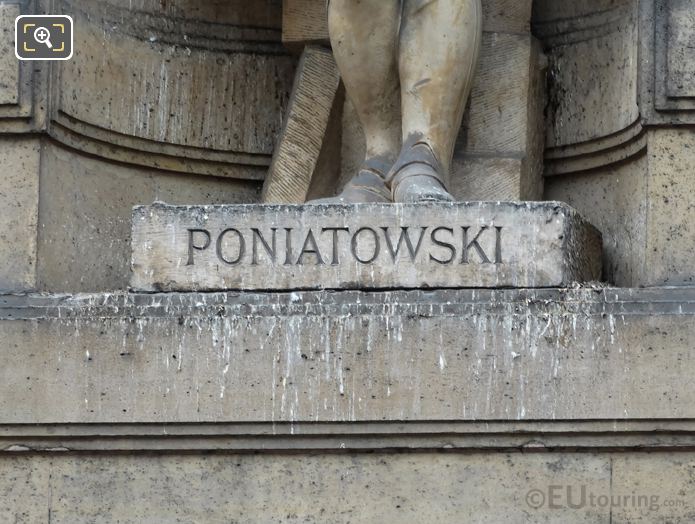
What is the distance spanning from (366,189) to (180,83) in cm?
137

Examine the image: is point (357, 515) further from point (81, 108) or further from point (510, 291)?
Answer: point (81, 108)

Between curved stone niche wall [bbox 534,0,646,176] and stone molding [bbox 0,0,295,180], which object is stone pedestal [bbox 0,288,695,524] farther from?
stone molding [bbox 0,0,295,180]

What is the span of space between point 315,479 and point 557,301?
1.11m

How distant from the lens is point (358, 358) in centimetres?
873

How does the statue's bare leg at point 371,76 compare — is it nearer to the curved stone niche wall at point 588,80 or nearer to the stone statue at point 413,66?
the stone statue at point 413,66

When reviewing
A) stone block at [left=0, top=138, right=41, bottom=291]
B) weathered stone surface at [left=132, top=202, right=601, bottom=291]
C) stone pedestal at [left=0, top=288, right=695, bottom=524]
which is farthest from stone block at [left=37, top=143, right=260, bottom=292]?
stone pedestal at [left=0, top=288, right=695, bottom=524]

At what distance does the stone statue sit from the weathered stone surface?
14.3 inches

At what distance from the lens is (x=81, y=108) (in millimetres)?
9969

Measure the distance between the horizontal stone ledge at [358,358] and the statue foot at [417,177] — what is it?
0.44 metres

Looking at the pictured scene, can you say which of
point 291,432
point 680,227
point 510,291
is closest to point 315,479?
point 291,432

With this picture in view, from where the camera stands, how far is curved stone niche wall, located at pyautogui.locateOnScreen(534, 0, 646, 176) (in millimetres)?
9883

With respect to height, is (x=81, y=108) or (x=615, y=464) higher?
(x=81, y=108)

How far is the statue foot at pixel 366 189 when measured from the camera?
947 centimetres

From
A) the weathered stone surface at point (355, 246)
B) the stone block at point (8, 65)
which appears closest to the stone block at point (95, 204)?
the stone block at point (8, 65)
